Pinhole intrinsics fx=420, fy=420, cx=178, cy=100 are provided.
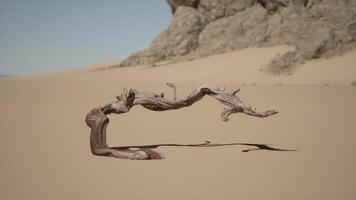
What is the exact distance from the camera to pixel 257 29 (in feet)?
118

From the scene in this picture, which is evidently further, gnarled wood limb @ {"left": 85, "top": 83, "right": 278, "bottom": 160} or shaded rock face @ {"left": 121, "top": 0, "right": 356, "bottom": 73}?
shaded rock face @ {"left": 121, "top": 0, "right": 356, "bottom": 73}

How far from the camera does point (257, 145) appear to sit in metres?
7.39

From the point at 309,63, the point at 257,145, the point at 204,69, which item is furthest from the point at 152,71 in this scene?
the point at 257,145

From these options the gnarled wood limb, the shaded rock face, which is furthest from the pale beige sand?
the shaded rock face

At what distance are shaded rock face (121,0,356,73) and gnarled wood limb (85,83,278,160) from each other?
19814mm

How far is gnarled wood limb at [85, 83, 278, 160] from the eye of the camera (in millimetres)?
6292

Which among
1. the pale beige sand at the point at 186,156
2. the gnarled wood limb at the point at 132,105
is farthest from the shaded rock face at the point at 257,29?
the gnarled wood limb at the point at 132,105

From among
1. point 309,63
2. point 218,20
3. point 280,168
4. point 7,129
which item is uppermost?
point 218,20

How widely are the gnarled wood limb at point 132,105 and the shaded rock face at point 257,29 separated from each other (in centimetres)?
1981

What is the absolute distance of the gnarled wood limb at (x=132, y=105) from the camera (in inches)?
248

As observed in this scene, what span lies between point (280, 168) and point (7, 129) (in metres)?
5.97

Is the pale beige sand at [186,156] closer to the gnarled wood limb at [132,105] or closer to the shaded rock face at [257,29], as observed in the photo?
the gnarled wood limb at [132,105]

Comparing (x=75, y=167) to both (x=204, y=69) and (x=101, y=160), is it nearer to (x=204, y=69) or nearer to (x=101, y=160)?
(x=101, y=160)

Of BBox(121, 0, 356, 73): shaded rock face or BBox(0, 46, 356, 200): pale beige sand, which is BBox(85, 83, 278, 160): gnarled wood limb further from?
BBox(121, 0, 356, 73): shaded rock face
